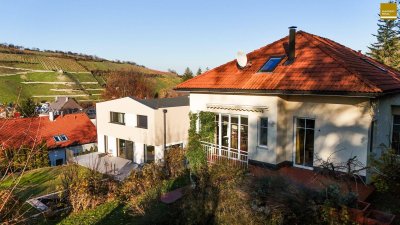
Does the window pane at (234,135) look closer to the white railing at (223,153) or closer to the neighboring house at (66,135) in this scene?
the white railing at (223,153)

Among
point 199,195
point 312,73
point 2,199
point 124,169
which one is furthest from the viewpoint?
point 124,169

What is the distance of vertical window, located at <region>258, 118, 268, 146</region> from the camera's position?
13.2 metres

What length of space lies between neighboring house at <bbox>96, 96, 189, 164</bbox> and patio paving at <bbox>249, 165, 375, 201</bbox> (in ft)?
44.7

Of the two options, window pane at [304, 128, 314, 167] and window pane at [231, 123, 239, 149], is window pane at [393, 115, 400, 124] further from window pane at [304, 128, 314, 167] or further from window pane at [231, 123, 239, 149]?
window pane at [231, 123, 239, 149]

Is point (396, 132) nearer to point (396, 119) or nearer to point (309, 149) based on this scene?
point (396, 119)

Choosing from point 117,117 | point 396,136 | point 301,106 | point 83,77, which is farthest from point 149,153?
point 83,77

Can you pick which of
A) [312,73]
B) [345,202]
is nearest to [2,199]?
[345,202]

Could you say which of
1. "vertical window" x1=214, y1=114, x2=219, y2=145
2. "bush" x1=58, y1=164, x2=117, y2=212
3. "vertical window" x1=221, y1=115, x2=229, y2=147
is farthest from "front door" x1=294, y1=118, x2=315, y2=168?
"bush" x1=58, y1=164, x2=117, y2=212

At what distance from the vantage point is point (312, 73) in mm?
12406

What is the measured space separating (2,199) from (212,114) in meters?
12.1

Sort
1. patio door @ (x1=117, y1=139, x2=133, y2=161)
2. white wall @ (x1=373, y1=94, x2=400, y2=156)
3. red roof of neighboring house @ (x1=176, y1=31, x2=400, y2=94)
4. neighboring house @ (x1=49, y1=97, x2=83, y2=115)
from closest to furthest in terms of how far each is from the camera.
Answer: red roof of neighboring house @ (x1=176, y1=31, x2=400, y2=94) < white wall @ (x1=373, y1=94, x2=400, y2=156) < patio door @ (x1=117, y1=139, x2=133, y2=161) < neighboring house @ (x1=49, y1=97, x2=83, y2=115)

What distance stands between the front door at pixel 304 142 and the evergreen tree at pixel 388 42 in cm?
3936

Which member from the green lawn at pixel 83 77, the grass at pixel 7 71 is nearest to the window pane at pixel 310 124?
the green lawn at pixel 83 77

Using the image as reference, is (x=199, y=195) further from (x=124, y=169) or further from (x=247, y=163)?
(x=124, y=169)
